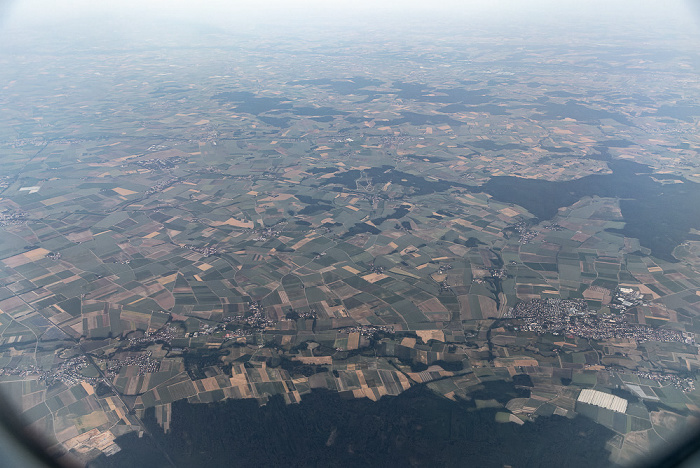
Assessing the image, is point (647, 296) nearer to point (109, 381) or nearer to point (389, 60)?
point (109, 381)

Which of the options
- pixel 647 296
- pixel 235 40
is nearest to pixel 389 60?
pixel 235 40

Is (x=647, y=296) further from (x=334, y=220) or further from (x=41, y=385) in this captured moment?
(x=41, y=385)

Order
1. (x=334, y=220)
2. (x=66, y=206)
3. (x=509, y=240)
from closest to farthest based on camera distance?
(x=509, y=240), (x=334, y=220), (x=66, y=206)

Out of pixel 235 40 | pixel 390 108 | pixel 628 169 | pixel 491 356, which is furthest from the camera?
pixel 235 40

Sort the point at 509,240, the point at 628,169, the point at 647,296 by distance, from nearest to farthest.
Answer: the point at 647,296 < the point at 509,240 < the point at 628,169

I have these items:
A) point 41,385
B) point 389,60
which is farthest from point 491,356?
point 389,60

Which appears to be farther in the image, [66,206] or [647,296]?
[66,206]

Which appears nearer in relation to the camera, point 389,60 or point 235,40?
point 389,60

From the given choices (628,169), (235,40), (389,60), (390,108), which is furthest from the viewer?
(235,40)
